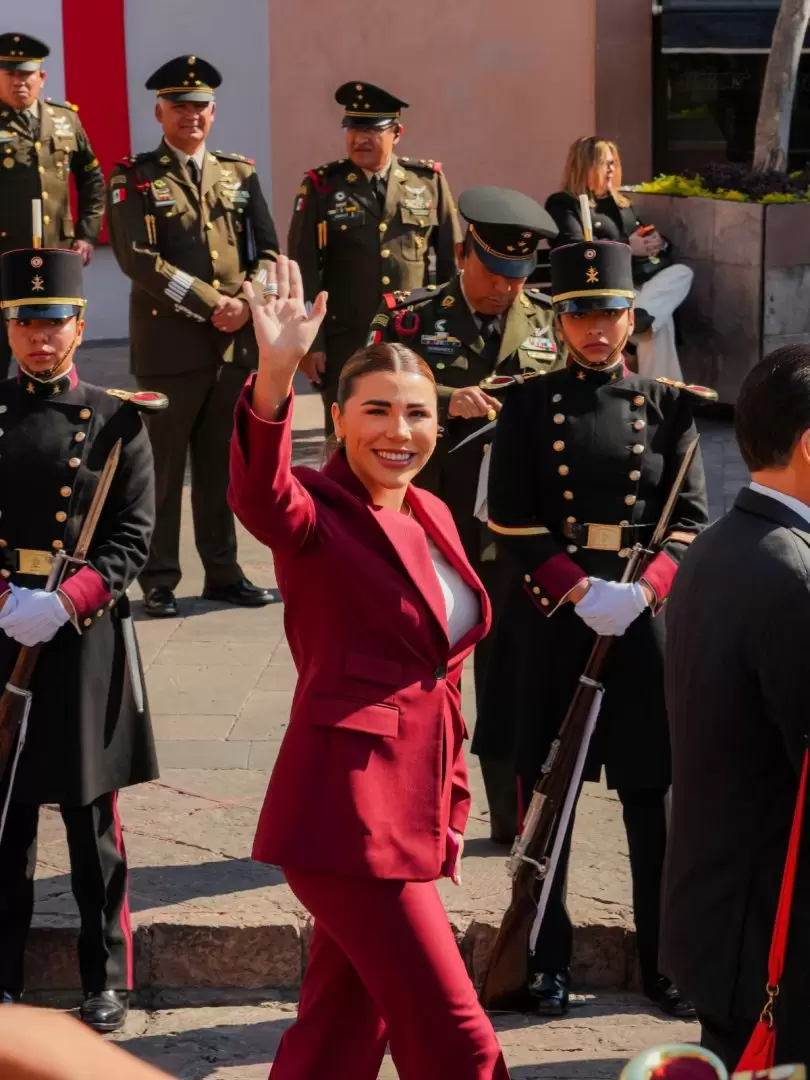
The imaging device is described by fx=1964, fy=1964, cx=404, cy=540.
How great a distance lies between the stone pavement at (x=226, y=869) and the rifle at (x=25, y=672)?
62 centimetres

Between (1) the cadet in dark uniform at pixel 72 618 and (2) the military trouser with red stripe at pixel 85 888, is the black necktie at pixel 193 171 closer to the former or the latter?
(1) the cadet in dark uniform at pixel 72 618

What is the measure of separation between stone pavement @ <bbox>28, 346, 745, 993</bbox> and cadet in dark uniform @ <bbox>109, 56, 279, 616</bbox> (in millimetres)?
892

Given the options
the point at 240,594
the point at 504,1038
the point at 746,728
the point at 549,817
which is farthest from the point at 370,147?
the point at 746,728

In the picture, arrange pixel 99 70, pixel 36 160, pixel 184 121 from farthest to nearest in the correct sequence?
pixel 99 70 < pixel 36 160 < pixel 184 121

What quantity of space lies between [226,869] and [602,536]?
1.57 metres

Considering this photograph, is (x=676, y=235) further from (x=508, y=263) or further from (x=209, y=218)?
(x=508, y=263)

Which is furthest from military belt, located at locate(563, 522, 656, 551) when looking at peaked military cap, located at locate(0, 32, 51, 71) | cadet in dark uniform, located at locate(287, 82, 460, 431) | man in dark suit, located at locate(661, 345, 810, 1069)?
peaked military cap, located at locate(0, 32, 51, 71)

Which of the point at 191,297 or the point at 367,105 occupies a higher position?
the point at 367,105

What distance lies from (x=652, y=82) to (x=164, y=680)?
860cm

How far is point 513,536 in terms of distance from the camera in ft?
16.9

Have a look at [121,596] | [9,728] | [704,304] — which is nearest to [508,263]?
[121,596]

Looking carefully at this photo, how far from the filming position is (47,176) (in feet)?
32.6

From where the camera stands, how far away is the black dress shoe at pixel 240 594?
8.62 m

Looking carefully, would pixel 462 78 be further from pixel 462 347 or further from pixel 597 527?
pixel 597 527
